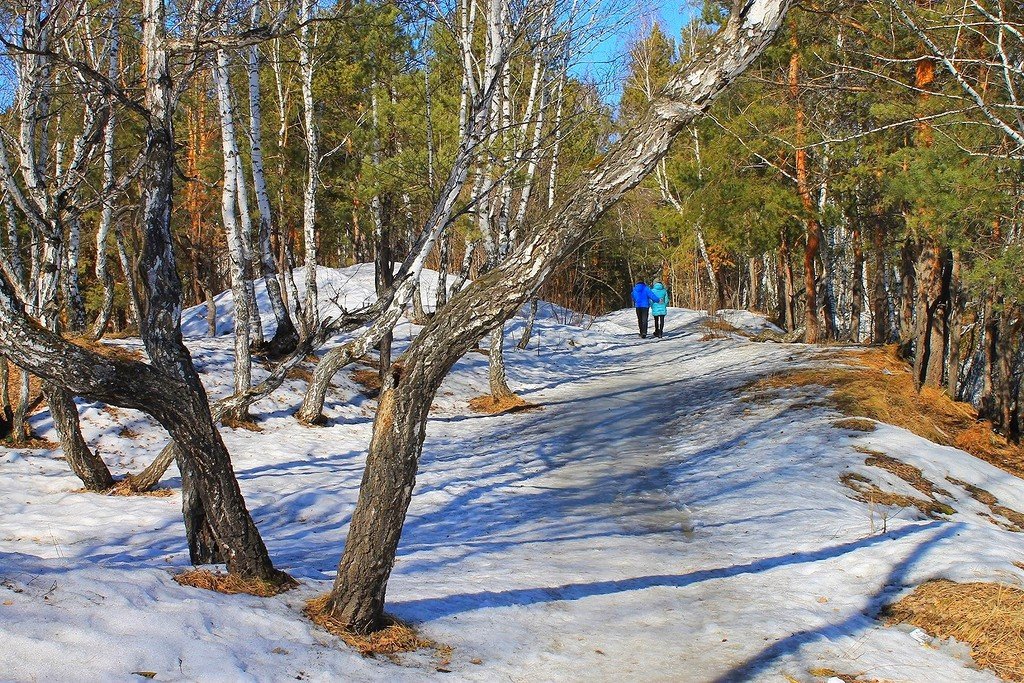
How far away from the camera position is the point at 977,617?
475 centimetres

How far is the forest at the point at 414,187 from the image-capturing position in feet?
14.6

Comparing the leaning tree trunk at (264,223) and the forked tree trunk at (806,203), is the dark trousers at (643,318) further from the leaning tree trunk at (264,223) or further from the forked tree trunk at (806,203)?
the leaning tree trunk at (264,223)

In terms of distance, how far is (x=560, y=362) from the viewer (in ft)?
64.6

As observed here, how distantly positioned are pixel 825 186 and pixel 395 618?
15842 mm

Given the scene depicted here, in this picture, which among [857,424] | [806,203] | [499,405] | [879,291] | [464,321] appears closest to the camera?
[464,321]

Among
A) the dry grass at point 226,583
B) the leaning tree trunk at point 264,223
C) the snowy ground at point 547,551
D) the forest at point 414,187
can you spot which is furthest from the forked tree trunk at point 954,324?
the dry grass at point 226,583

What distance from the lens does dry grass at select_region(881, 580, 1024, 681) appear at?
4.41 meters

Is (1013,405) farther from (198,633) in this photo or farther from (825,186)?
(198,633)

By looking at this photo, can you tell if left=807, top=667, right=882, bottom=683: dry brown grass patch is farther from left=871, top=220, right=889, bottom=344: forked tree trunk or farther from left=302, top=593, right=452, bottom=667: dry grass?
left=871, top=220, right=889, bottom=344: forked tree trunk

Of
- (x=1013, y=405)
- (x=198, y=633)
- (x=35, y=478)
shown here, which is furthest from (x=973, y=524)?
(x=35, y=478)

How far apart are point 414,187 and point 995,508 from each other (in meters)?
10.8

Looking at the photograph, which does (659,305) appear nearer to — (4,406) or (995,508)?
(995,508)

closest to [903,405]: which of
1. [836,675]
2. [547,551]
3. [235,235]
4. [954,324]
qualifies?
[954,324]

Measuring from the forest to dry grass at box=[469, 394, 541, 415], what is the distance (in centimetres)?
22
